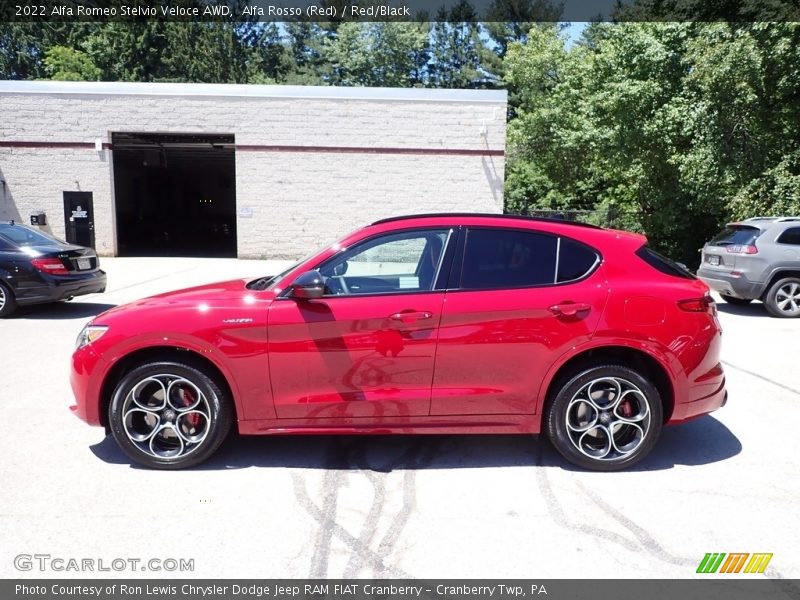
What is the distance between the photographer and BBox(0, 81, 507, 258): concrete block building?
2073cm

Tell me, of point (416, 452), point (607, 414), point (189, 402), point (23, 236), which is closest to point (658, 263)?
point (607, 414)

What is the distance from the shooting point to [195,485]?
411cm

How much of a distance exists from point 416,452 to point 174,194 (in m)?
38.7

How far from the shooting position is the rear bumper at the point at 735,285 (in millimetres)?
10961

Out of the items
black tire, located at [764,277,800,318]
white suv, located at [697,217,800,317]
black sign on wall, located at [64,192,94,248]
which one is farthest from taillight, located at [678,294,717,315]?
black sign on wall, located at [64,192,94,248]

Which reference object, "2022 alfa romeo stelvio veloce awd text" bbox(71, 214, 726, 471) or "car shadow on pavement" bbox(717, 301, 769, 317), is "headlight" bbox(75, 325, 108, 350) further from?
"car shadow on pavement" bbox(717, 301, 769, 317)

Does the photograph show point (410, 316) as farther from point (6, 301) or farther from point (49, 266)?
point (6, 301)

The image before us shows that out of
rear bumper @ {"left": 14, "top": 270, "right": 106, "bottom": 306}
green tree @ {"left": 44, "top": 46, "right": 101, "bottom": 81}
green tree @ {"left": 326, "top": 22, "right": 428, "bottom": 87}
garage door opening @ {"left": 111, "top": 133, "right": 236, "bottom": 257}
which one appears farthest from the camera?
green tree @ {"left": 326, "top": 22, "right": 428, "bottom": 87}

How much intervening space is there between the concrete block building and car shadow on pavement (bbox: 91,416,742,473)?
54.1ft

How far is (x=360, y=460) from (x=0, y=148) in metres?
21.7

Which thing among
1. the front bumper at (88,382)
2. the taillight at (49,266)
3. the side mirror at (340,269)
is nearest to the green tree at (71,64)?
the taillight at (49,266)

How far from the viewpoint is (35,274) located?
32.3 ft
